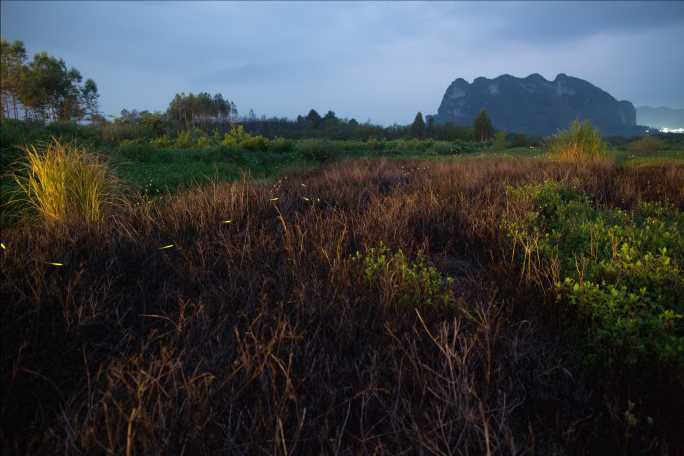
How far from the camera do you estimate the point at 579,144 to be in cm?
955

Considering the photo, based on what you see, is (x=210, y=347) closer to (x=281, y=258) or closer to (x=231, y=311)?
(x=231, y=311)

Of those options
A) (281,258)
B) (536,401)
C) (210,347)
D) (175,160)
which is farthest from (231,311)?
(175,160)

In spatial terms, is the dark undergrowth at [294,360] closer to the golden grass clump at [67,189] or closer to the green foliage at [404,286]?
the green foliage at [404,286]

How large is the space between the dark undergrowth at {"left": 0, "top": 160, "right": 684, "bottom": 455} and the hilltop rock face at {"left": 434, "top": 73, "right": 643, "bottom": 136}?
6196 inches

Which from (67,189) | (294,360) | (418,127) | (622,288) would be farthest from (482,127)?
(294,360)

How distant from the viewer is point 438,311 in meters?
1.93

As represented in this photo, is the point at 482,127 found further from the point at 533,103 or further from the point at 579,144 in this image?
the point at 533,103

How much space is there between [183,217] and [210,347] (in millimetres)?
2133

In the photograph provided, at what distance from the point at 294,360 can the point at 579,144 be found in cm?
1081

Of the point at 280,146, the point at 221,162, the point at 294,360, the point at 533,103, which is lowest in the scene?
the point at 294,360

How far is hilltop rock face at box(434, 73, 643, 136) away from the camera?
149 m

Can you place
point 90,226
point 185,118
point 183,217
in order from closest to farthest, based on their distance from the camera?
1. point 90,226
2. point 183,217
3. point 185,118

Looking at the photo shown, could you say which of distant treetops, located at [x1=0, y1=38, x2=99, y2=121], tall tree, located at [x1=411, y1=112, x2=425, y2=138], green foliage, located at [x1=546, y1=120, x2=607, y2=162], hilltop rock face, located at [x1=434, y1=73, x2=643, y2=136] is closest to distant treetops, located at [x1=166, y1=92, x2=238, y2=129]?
distant treetops, located at [x1=0, y1=38, x2=99, y2=121]

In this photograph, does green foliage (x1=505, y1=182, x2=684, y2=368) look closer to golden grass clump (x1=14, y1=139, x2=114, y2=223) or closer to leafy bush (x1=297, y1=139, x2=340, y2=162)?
golden grass clump (x1=14, y1=139, x2=114, y2=223)
